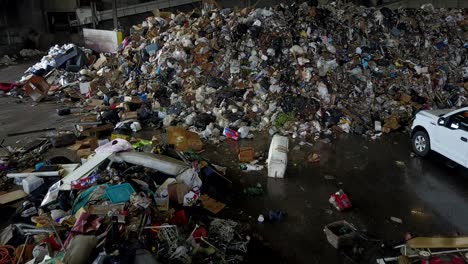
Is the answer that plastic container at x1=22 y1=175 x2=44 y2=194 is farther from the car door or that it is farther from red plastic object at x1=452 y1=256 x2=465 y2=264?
the car door

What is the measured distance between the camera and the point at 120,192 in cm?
470

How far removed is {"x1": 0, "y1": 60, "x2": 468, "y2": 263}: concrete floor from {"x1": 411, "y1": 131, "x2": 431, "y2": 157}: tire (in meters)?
0.17

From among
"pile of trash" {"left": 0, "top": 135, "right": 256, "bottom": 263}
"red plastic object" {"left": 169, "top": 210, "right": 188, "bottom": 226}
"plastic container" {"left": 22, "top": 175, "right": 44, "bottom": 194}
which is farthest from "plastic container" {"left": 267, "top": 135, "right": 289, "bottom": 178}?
"plastic container" {"left": 22, "top": 175, "right": 44, "bottom": 194}

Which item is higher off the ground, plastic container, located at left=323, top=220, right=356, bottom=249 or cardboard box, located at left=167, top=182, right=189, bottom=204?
cardboard box, located at left=167, top=182, right=189, bottom=204

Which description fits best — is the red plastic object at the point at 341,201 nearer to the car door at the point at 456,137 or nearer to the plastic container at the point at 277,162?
the plastic container at the point at 277,162

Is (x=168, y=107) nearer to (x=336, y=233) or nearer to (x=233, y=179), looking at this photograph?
(x=233, y=179)

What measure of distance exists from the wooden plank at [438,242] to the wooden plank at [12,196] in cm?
587

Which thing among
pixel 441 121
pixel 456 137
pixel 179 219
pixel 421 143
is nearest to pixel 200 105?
pixel 179 219

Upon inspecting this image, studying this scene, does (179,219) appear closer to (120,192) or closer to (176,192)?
(176,192)

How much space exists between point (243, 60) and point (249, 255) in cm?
683

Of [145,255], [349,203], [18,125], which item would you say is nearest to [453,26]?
[349,203]

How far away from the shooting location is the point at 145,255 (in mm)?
3322

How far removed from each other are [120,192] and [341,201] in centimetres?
328

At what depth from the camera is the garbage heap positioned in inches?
355
